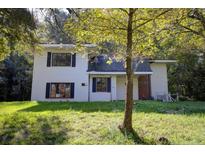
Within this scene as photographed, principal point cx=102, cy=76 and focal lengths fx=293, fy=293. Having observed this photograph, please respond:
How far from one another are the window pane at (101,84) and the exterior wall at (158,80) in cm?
416

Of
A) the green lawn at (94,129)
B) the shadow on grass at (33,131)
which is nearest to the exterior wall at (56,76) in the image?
the green lawn at (94,129)

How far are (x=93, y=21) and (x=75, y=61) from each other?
1077 cm

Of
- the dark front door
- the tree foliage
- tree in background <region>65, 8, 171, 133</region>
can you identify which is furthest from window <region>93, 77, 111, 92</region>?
tree in background <region>65, 8, 171, 133</region>

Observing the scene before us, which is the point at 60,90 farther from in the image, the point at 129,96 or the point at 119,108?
the point at 129,96

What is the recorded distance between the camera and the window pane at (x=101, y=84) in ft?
71.5

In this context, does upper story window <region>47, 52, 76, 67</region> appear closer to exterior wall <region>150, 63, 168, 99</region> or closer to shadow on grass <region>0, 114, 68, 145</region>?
exterior wall <region>150, 63, 168, 99</region>

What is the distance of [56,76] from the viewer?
2120 centimetres

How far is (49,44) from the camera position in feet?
68.4

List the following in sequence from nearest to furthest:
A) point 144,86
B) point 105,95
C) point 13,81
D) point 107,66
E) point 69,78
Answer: point 69,78 < point 105,95 < point 107,66 < point 144,86 < point 13,81

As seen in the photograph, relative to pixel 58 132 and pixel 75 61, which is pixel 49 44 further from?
pixel 58 132

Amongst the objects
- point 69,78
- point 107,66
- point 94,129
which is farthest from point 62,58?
point 94,129

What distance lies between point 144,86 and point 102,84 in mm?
3894

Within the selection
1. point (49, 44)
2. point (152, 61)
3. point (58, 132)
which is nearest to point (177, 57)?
point (152, 61)

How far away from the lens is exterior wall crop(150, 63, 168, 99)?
23.6m
